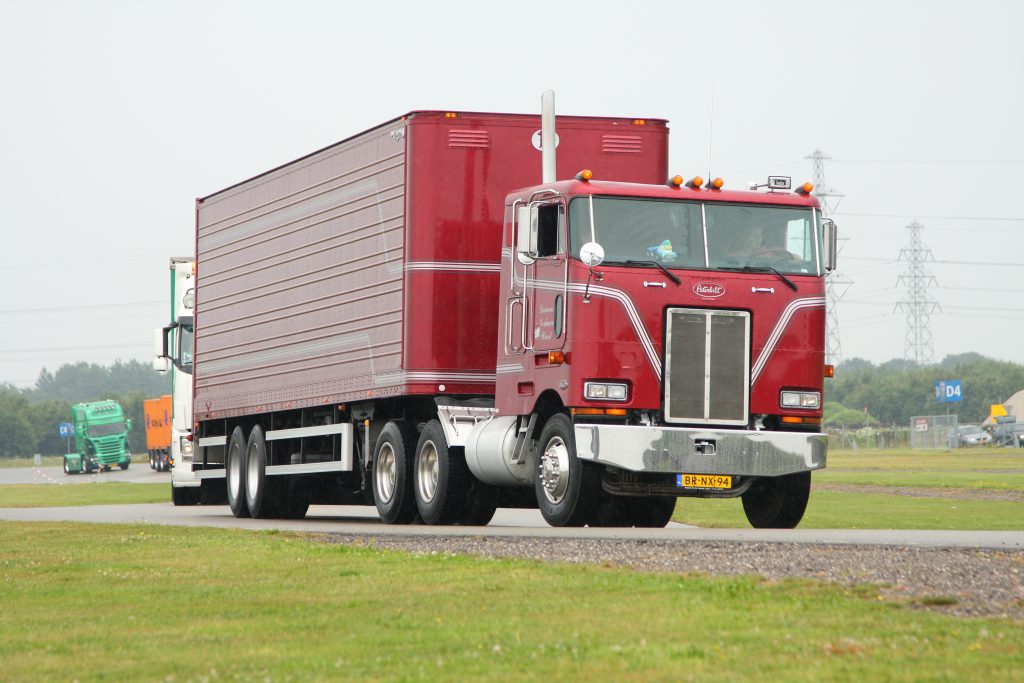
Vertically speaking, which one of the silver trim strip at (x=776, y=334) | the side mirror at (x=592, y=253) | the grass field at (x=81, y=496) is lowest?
Answer: the grass field at (x=81, y=496)

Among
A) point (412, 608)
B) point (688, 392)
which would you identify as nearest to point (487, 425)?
point (688, 392)

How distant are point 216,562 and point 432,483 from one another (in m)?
6.26

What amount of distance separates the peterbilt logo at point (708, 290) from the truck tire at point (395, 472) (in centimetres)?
443

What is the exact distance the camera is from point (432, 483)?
66.0 feet

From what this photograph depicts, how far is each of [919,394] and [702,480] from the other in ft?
537

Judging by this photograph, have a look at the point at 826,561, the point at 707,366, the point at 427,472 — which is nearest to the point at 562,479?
the point at 707,366

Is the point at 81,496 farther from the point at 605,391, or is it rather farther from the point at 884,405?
the point at 884,405

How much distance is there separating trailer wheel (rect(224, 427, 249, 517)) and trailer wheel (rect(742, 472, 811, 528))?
28.3 ft

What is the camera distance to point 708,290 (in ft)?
58.2

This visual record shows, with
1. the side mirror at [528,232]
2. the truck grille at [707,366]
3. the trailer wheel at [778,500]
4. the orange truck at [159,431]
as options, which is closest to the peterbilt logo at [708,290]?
the truck grille at [707,366]

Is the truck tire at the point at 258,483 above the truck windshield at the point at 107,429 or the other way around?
the other way around

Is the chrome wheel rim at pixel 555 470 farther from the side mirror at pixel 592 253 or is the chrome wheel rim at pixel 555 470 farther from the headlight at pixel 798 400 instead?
Answer: the headlight at pixel 798 400

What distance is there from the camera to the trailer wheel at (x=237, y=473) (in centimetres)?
2544

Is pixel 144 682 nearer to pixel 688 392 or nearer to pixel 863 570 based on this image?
pixel 863 570
